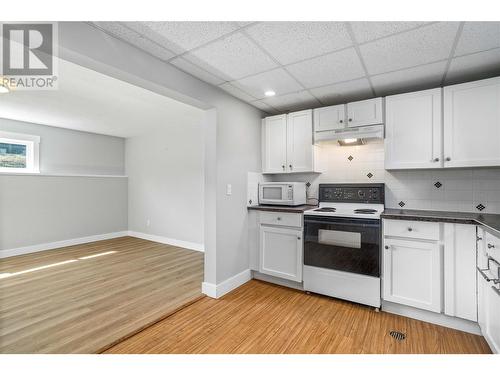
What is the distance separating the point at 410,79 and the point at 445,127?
0.58 meters

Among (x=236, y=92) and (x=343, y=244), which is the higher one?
(x=236, y=92)

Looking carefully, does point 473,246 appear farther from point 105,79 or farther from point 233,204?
point 105,79

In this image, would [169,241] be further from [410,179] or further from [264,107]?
[410,179]

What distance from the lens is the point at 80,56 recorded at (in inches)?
61.1

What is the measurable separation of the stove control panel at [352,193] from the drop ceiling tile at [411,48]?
1.29 metres

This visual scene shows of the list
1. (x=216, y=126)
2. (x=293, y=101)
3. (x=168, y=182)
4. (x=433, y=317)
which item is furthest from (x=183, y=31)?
(x=168, y=182)

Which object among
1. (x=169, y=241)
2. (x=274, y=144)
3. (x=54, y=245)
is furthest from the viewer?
(x=169, y=241)

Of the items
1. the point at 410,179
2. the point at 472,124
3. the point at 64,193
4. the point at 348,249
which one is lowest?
the point at 348,249

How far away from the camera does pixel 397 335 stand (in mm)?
1970

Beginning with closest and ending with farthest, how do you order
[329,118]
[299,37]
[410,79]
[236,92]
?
[299,37] < [410,79] < [236,92] < [329,118]

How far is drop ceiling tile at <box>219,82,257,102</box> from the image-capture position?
8.59ft

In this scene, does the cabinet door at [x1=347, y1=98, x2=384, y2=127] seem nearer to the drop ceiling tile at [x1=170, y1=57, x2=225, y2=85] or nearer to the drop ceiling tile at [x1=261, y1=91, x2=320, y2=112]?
the drop ceiling tile at [x1=261, y1=91, x2=320, y2=112]

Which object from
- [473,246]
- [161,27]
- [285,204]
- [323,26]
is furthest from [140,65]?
[473,246]

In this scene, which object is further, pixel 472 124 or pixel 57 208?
pixel 57 208
